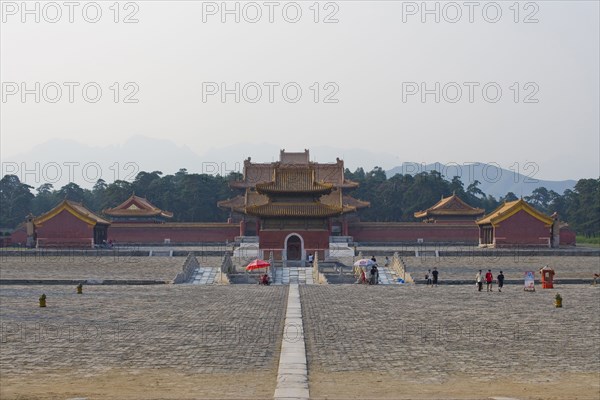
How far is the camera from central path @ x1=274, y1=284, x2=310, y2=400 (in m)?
10.7

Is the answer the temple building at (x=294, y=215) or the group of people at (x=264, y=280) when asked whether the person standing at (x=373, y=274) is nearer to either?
the group of people at (x=264, y=280)

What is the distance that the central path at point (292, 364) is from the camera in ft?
35.2

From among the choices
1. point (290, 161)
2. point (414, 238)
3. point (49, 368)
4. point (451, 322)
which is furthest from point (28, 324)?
point (290, 161)

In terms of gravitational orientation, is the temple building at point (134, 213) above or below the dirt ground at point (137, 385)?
above

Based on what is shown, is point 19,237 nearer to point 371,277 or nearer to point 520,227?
point 371,277

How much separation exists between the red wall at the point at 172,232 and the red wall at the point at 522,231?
1968cm

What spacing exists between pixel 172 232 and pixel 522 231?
25755 mm

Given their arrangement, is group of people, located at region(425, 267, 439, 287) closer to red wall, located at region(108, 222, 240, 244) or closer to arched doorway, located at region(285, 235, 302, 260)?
arched doorway, located at region(285, 235, 302, 260)

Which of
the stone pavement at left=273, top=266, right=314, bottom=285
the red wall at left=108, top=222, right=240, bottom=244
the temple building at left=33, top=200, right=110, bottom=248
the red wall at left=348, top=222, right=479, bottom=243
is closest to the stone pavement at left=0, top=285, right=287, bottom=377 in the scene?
the stone pavement at left=273, top=266, right=314, bottom=285

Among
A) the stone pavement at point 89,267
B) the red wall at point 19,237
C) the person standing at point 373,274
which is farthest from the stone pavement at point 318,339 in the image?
the red wall at point 19,237

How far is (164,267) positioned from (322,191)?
39.8 ft

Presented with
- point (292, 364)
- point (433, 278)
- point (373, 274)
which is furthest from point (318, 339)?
point (373, 274)

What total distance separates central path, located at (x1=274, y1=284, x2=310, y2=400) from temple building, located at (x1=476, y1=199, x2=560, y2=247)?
38592 millimetres

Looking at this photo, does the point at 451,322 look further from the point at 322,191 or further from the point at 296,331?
the point at 322,191
